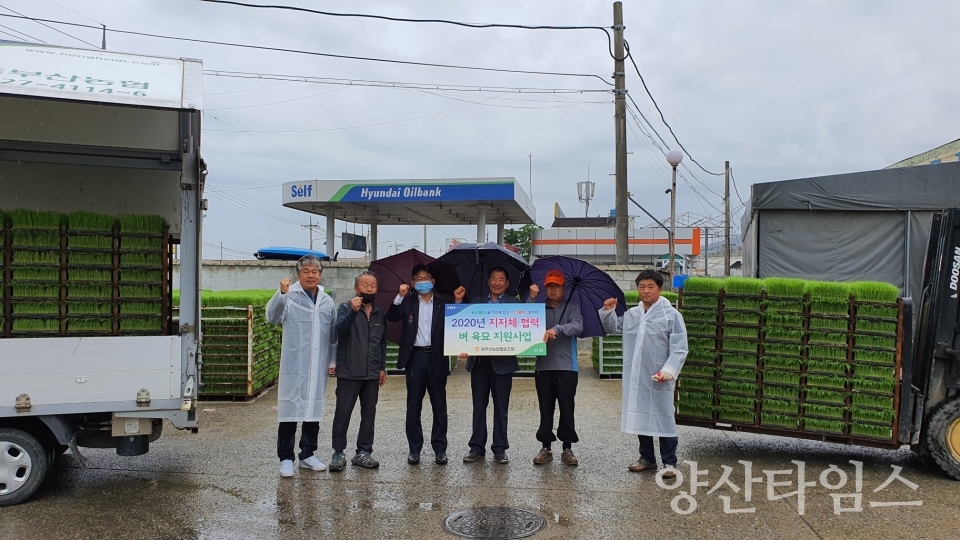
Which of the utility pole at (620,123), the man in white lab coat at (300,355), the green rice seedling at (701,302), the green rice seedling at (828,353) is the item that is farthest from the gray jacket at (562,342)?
the utility pole at (620,123)

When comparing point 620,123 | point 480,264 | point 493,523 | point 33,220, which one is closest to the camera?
point 493,523

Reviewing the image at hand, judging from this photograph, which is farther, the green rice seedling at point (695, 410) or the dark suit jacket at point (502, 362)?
the green rice seedling at point (695, 410)

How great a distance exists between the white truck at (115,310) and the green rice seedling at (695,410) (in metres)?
4.51

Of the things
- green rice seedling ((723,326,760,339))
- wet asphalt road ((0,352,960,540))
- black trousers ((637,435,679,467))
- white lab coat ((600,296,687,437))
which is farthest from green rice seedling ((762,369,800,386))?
black trousers ((637,435,679,467))

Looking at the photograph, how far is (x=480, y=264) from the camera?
6.98 meters

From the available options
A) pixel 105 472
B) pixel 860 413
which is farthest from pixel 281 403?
pixel 860 413

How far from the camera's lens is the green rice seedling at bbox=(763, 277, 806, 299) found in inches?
258

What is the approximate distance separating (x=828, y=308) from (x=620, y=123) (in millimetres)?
10247

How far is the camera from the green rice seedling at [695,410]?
269 inches

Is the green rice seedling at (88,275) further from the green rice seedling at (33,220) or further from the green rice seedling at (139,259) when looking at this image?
the green rice seedling at (33,220)

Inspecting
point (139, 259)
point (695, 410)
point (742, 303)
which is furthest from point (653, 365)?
point (139, 259)

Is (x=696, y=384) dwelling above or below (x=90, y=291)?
below

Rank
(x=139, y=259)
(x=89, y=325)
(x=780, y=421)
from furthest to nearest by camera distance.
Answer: (x=780, y=421), (x=139, y=259), (x=89, y=325)

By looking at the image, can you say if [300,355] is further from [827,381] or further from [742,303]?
[827,381]
